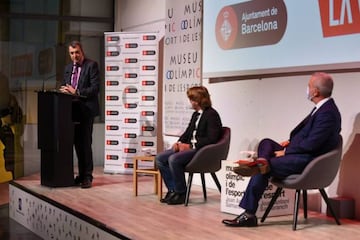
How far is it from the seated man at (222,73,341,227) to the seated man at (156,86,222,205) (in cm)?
102

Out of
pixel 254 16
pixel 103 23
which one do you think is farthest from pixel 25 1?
pixel 254 16

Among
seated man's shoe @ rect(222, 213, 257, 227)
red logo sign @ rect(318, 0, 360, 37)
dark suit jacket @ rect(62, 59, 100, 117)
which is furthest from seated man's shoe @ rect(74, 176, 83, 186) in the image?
red logo sign @ rect(318, 0, 360, 37)

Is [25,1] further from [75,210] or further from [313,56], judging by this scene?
[313,56]

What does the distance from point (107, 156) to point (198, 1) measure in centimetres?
262

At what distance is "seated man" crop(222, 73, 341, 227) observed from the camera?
468 centimetres

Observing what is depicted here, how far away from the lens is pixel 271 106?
241 inches

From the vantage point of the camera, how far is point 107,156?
871 cm

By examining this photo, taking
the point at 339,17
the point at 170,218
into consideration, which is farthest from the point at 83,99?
the point at 339,17

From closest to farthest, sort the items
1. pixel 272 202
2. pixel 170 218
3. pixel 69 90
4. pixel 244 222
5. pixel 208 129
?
1. pixel 244 222
2. pixel 272 202
3. pixel 170 218
4. pixel 208 129
5. pixel 69 90

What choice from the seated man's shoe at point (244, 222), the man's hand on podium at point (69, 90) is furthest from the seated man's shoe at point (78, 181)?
the seated man's shoe at point (244, 222)

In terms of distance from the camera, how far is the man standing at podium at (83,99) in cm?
679

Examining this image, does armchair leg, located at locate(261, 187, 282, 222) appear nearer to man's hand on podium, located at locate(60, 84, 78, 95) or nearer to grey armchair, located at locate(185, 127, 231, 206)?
grey armchair, located at locate(185, 127, 231, 206)

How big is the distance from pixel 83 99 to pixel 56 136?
487mm

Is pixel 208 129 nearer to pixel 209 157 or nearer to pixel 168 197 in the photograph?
pixel 209 157
